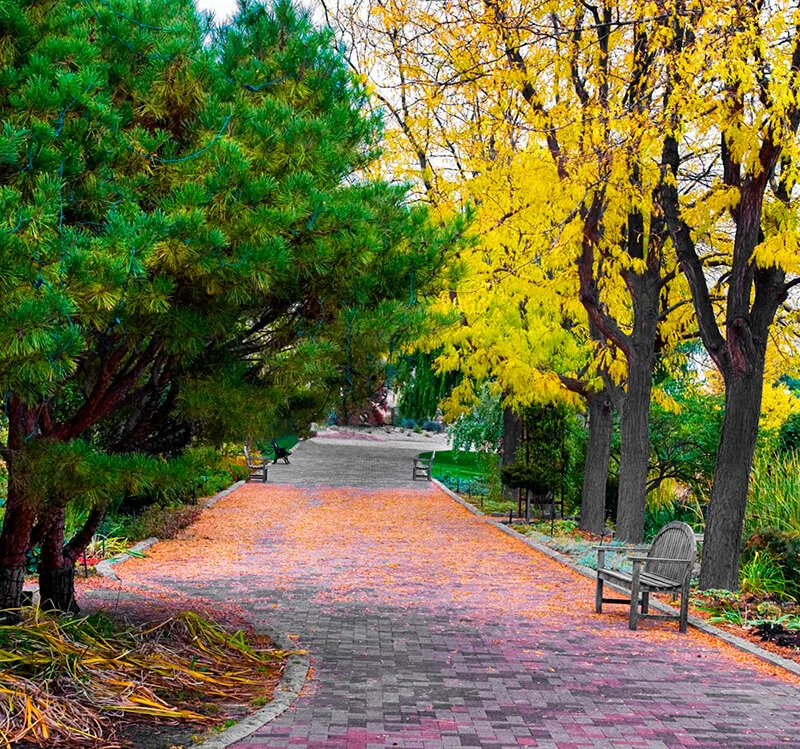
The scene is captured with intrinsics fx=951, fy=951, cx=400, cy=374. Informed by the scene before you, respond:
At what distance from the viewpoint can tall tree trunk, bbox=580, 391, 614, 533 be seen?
18.1 meters

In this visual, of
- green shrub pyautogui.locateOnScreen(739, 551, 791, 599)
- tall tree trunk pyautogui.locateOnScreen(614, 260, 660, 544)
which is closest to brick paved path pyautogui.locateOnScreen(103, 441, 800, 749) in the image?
tall tree trunk pyautogui.locateOnScreen(614, 260, 660, 544)

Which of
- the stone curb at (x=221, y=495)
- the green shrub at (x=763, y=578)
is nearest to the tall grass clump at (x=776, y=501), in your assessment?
the green shrub at (x=763, y=578)

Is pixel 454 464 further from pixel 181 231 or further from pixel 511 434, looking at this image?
pixel 181 231

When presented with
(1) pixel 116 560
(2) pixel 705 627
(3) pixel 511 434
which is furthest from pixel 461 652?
(3) pixel 511 434

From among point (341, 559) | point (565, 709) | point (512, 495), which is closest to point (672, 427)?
point (512, 495)

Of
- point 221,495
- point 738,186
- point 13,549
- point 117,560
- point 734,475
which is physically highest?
point 738,186

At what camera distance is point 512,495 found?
2539 cm

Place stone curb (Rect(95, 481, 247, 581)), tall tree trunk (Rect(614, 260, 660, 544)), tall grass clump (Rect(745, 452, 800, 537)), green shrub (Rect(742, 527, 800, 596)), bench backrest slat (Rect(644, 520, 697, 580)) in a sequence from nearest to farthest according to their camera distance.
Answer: bench backrest slat (Rect(644, 520, 697, 580))
green shrub (Rect(742, 527, 800, 596))
stone curb (Rect(95, 481, 247, 581))
tall grass clump (Rect(745, 452, 800, 537))
tall tree trunk (Rect(614, 260, 660, 544))

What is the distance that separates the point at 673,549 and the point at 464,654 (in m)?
3.22

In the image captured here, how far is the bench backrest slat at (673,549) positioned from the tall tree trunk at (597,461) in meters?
7.29

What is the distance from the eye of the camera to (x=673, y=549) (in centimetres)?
1006

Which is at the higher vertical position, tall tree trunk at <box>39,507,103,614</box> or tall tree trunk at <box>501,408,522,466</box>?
tall tree trunk at <box>501,408,522,466</box>

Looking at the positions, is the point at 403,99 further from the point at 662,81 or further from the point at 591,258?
the point at 662,81

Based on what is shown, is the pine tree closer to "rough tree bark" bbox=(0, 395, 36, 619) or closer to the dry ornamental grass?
"rough tree bark" bbox=(0, 395, 36, 619)
